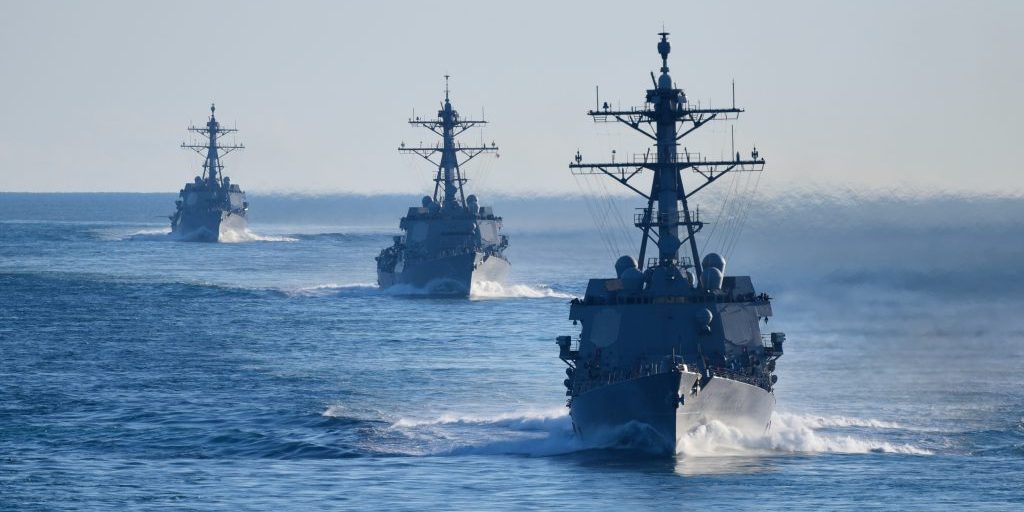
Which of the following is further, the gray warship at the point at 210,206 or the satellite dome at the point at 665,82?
the gray warship at the point at 210,206

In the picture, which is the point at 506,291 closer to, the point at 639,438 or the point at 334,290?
the point at 334,290

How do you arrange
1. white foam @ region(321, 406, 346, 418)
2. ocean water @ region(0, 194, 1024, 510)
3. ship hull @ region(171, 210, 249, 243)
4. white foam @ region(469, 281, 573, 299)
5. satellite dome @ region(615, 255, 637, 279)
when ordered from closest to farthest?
ocean water @ region(0, 194, 1024, 510), satellite dome @ region(615, 255, 637, 279), white foam @ region(321, 406, 346, 418), white foam @ region(469, 281, 573, 299), ship hull @ region(171, 210, 249, 243)

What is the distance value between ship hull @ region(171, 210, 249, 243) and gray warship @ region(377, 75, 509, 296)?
68.3 metres

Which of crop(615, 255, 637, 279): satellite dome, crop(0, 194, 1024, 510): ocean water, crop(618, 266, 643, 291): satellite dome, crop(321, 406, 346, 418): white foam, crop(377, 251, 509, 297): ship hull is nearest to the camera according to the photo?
crop(0, 194, 1024, 510): ocean water

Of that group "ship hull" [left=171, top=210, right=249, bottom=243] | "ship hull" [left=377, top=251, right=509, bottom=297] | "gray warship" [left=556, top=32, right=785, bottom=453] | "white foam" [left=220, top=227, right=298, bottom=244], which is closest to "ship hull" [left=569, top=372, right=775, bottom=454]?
"gray warship" [left=556, top=32, right=785, bottom=453]

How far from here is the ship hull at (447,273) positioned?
4151 inches

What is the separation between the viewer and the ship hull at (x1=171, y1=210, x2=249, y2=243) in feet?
571

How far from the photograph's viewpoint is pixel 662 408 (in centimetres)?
4344

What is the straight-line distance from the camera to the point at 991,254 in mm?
62438

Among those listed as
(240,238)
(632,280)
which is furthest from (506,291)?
(240,238)

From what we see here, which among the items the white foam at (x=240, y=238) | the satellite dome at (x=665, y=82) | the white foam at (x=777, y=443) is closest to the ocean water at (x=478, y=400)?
the white foam at (x=777, y=443)

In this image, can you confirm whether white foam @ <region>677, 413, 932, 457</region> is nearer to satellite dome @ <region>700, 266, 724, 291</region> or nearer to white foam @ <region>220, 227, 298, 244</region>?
satellite dome @ <region>700, 266, 724, 291</region>

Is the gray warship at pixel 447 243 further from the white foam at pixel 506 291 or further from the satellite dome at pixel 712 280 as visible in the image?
the satellite dome at pixel 712 280

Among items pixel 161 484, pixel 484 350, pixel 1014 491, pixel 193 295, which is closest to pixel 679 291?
pixel 1014 491
